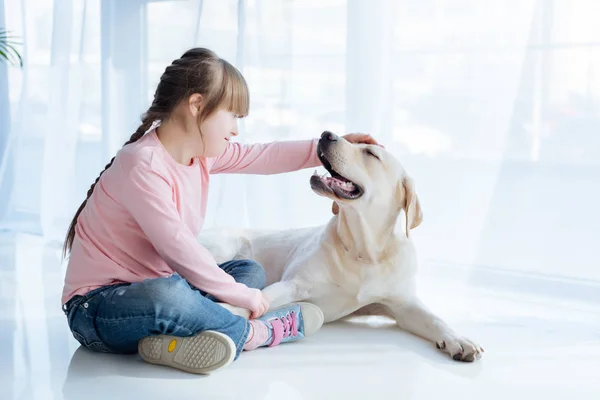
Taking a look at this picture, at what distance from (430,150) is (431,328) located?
113 centimetres

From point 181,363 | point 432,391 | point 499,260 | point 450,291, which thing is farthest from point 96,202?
point 499,260

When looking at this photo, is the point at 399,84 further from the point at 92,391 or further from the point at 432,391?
the point at 92,391

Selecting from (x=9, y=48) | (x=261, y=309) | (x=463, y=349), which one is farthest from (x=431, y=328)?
(x=9, y=48)

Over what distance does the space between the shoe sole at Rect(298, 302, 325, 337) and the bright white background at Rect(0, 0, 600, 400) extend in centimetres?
8

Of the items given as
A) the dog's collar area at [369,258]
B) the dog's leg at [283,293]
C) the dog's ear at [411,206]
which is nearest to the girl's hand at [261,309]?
the dog's leg at [283,293]

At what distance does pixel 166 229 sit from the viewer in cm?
185

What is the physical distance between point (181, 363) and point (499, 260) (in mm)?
1566

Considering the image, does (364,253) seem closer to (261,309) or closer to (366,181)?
(366,181)

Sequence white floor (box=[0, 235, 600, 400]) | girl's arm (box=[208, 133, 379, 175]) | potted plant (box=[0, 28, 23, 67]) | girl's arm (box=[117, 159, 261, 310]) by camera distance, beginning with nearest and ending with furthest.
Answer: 1. white floor (box=[0, 235, 600, 400])
2. girl's arm (box=[117, 159, 261, 310])
3. girl's arm (box=[208, 133, 379, 175])
4. potted plant (box=[0, 28, 23, 67])

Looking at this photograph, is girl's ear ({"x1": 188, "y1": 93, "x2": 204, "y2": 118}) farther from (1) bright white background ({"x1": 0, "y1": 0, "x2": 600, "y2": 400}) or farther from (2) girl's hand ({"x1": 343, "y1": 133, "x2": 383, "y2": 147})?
(1) bright white background ({"x1": 0, "y1": 0, "x2": 600, "y2": 400})

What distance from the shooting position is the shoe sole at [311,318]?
216 centimetres

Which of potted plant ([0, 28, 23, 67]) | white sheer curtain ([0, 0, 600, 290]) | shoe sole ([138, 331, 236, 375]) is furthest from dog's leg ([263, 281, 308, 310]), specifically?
potted plant ([0, 28, 23, 67])

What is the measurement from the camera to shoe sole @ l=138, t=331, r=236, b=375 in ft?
5.91

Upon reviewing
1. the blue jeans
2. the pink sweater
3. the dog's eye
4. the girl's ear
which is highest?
the girl's ear
